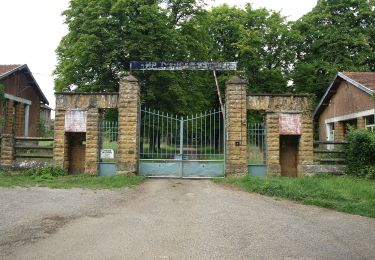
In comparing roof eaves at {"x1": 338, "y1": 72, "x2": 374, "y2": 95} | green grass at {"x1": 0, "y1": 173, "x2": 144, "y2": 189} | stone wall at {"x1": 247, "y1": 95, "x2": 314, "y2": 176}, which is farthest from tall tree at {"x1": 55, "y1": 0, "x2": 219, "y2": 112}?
roof eaves at {"x1": 338, "y1": 72, "x2": 374, "y2": 95}

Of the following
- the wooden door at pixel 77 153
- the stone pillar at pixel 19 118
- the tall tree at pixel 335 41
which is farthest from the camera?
the tall tree at pixel 335 41

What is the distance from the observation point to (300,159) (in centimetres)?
1236

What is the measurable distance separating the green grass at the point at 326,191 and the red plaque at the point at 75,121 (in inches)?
224

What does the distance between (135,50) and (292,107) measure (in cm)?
1032

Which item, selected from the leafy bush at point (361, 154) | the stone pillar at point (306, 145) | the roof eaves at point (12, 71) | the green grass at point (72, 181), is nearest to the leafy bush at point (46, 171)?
the green grass at point (72, 181)

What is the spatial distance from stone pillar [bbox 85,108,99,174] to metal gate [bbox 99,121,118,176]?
21 cm

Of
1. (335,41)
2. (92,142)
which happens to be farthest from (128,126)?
(335,41)

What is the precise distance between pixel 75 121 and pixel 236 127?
577 cm

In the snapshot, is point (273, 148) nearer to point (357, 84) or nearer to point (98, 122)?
point (98, 122)

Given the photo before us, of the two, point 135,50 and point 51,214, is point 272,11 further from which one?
point 51,214

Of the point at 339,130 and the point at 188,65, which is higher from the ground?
the point at 188,65

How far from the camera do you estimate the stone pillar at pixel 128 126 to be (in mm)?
12336

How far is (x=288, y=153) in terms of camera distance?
12852 millimetres

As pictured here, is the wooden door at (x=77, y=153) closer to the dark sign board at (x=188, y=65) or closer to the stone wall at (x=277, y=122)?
the dark sign board at (x=188, y=65)
